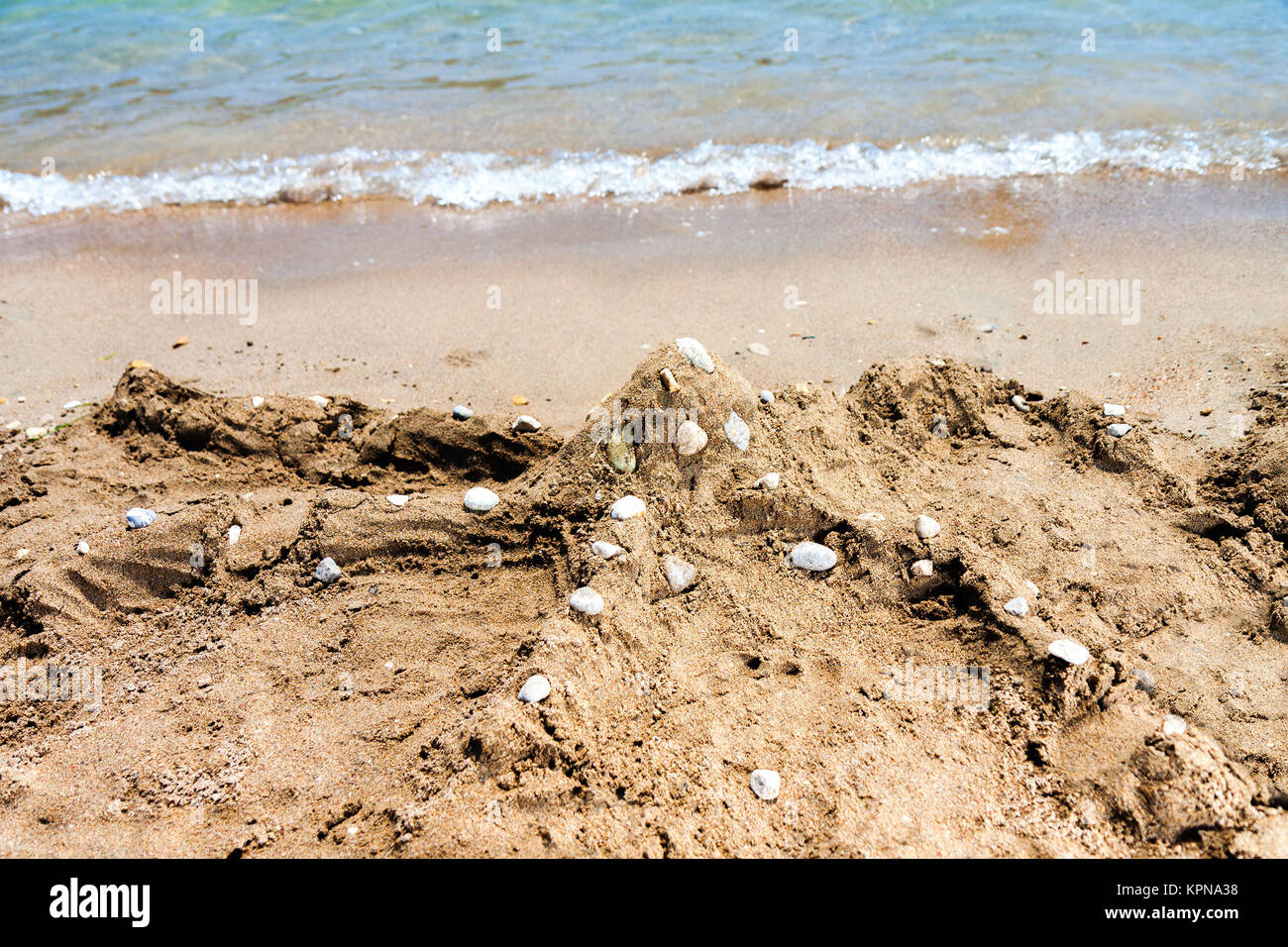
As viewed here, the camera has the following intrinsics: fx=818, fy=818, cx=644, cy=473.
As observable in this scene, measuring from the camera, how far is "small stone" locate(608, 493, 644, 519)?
270 cm

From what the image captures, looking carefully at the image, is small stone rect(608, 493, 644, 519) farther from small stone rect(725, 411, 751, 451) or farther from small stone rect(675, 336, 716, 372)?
small stone rect(675, 336, 716, 372)

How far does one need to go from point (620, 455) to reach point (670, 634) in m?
0.68

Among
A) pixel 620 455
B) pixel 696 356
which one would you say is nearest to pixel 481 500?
pixel 620 455

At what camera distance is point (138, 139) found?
24.4ft

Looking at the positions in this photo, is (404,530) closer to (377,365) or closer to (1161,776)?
(377,365)

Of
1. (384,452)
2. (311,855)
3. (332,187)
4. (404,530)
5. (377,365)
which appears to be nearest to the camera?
(311,855)

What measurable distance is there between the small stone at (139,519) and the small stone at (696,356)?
6.47ft

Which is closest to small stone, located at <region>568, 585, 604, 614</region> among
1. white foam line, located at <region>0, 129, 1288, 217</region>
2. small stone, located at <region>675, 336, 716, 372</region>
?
small stone, located at <region>675, 336, 716, 372</region>

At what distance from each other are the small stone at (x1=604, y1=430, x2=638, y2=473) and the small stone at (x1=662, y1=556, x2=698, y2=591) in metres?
0.37

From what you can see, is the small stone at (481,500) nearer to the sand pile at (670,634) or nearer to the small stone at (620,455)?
the sand pile at (670,634)

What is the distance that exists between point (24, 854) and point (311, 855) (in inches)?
29.4

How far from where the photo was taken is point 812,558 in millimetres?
2650
